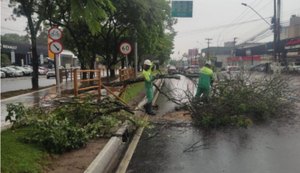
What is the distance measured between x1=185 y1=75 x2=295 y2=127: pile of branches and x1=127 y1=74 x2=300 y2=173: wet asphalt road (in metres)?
0.55

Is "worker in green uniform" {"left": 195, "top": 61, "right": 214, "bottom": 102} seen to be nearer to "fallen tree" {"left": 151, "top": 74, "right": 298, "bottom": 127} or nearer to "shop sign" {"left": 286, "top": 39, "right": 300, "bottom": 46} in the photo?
"fallen tree" {"left": 151, "top": 74, "right": 298, "bottom": 127}

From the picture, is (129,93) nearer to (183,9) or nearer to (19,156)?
(183,9)

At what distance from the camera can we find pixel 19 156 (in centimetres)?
685

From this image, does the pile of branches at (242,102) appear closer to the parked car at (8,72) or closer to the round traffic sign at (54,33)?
the round traffic sign at (54,33)

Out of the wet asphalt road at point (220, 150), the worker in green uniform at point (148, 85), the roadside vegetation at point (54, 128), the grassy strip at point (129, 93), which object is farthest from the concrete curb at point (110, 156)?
the grassy strip at point (129, 93)

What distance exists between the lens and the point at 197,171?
6.92 metres

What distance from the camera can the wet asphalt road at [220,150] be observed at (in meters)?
7.14

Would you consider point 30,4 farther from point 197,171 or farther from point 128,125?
point 197,171

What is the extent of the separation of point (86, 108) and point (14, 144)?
10.3 feet

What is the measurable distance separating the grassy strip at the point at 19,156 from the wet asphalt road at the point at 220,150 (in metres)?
1.50

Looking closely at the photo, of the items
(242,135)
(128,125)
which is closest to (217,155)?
(242,135)

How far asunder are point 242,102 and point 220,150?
4.19 metres

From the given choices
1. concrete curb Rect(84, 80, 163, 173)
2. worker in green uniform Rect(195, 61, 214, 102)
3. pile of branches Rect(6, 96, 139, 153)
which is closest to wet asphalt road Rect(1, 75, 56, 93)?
worker in green uniform Rect(195, 61, 214, 102)

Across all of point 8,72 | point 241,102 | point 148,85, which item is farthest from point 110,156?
point 8,72
